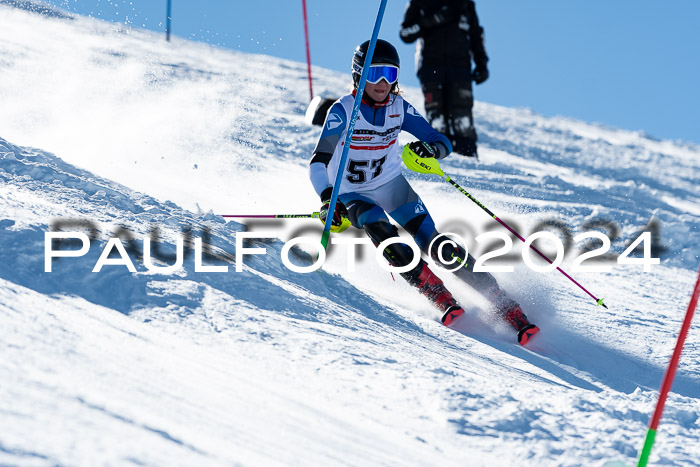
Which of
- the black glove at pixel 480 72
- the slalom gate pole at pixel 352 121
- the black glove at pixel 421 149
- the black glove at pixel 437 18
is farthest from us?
the black glove at pixel 480 72

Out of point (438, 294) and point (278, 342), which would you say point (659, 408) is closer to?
point (278, 342)

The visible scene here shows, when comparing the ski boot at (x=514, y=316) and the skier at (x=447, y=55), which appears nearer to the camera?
the ski boot at (x=514, y=316)

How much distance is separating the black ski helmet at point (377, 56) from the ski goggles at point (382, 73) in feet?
0.09

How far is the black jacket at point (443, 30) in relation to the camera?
9.15 meters

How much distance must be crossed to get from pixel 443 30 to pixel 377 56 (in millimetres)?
5024

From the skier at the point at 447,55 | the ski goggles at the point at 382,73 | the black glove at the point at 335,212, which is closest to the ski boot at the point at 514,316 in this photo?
the black glove at the point at 335,212

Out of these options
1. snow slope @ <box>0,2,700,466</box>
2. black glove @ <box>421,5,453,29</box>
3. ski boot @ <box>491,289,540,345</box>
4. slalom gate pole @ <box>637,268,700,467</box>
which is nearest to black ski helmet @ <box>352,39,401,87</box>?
snow slope @ <box>0,2,700,466</box>

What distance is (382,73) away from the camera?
4.64 m

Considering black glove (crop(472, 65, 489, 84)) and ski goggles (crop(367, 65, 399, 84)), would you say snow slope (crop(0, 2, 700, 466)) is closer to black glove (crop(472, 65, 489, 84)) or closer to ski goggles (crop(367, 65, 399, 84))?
ski goggles (crop(367, 65, 399, 84))

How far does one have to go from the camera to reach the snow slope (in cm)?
189

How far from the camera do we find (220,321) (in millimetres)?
2885

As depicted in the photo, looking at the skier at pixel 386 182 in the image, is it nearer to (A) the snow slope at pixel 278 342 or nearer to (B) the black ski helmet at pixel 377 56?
(B) the black ski helmet at pixel 377 56

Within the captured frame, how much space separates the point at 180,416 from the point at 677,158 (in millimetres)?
15489

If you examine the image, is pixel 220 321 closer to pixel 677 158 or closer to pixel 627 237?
pixel 627 237
